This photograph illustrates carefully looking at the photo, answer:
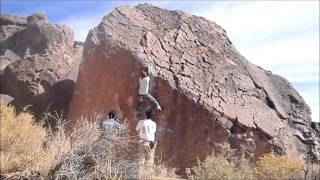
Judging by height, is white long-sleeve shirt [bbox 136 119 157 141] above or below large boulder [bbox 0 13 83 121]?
below

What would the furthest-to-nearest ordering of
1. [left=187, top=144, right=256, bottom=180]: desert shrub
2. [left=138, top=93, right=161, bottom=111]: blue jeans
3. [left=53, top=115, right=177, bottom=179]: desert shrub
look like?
[left=138, top=93, right=161, bottom=111]: blue jeans
[left=187, top=144, right=256, bottom=180]: desert shrub
[left=53, top=115, right=177, bottom=179]: desert shrub

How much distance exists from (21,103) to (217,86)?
6.21m

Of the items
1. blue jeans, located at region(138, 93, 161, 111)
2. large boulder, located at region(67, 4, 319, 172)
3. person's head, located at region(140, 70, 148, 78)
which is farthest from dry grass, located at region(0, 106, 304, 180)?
person's head, located at region(140, 70, 148, 78)

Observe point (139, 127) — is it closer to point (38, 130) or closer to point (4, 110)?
point (38, 130)

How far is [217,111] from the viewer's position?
1422 centimetres

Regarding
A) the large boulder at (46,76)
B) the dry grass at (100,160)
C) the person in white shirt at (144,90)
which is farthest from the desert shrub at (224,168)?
the large boulder at (46,76)

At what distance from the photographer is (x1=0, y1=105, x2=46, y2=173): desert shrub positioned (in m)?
14.0

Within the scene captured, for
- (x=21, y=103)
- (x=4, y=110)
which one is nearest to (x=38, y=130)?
(x=4, y=110)

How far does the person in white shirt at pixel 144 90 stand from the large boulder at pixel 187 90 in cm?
39

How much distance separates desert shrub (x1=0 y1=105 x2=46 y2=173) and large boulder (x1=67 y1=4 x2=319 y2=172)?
3.34 ft

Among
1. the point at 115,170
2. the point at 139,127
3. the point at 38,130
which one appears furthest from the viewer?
the point at 38,130

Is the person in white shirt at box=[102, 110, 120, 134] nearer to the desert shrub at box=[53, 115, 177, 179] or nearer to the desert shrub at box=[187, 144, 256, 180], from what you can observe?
the desert shrub at box=[53, 115, 177, 179]

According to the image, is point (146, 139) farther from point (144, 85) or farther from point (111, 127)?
point (144, 85)

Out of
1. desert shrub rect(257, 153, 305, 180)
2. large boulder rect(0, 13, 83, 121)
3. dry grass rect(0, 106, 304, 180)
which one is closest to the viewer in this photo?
dry grass rect(0, 106, 304, 180)
